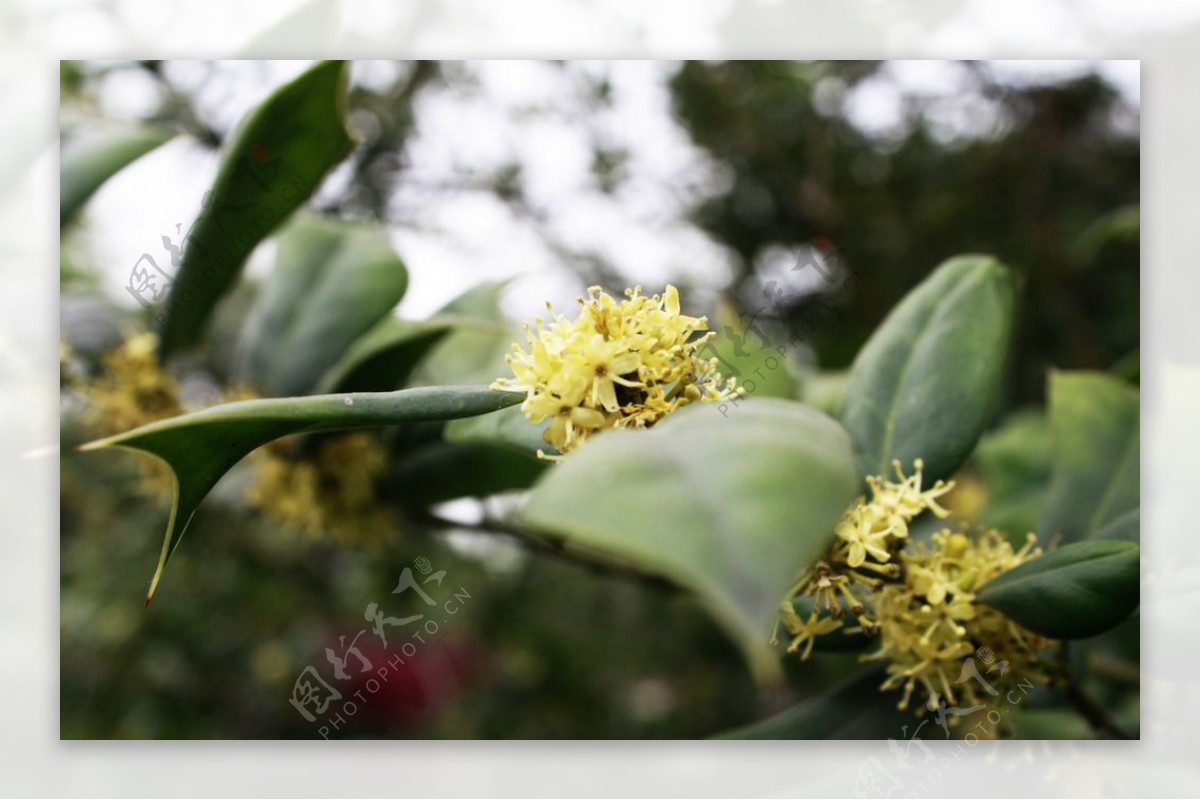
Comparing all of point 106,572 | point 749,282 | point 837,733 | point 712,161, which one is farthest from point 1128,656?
point 106,572

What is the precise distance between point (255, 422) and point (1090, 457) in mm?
902

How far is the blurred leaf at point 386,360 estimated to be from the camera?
1.02 m

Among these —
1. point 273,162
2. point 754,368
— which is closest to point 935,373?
point 754,368

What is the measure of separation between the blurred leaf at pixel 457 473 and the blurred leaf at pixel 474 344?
0.08 meters

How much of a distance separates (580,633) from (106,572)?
3.78ft

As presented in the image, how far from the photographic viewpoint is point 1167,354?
4.59 feet

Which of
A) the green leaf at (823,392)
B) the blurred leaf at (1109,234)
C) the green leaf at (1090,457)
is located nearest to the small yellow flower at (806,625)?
the green leaf at (823,392)

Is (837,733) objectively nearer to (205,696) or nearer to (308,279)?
(308,279)

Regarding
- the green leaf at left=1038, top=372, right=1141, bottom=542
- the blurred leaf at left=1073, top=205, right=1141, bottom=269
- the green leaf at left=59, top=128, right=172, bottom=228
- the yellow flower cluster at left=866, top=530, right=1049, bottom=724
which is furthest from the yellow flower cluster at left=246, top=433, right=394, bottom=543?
the blurred leaf at left=1073, top=205, right=1141, bottom=269

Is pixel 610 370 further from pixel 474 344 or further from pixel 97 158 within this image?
pixel 97 158

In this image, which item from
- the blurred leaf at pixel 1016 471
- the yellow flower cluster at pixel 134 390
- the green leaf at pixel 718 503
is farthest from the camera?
the blurred leaf at pixel 1016 471

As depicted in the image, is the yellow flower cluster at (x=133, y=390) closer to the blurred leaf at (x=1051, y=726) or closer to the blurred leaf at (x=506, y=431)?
the blurred leaf at (x=506, y=431)

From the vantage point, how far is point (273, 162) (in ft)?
3.43

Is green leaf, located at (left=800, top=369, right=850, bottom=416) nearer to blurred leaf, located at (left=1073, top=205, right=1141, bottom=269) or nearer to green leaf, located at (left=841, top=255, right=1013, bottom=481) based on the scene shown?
green leaf, located at (left=841, top=255, right=1013, bottom=481)
